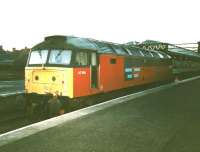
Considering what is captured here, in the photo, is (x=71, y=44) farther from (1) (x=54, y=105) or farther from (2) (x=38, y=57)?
(1) (x=54, y=105)

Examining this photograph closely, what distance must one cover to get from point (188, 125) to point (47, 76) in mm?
6110

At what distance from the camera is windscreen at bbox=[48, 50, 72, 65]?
13.0 meters

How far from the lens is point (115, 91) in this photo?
17.3 metres

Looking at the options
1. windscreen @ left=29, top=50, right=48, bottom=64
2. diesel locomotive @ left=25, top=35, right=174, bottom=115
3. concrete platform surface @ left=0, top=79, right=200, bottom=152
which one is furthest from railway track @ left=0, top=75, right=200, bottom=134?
concrete platform surface @ left=0, top=79, right=200, bottom=152

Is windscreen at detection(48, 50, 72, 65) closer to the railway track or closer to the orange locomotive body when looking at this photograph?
the orange locomotive body

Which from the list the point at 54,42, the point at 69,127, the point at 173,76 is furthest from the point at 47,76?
the point at 173,76

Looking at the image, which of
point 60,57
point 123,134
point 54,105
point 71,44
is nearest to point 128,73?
point 71,44

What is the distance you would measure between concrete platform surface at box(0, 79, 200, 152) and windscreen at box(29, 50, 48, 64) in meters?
3.84

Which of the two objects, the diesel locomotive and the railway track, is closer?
the railway track

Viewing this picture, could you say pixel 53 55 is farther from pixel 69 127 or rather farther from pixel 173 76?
pixel 173 76

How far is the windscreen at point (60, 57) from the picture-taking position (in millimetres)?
13023

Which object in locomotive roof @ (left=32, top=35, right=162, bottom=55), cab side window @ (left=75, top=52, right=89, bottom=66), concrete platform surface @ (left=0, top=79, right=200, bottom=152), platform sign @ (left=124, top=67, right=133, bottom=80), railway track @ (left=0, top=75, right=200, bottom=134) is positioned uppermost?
locomotive roof @ (left=32, top=35, right=162, bottom=55)

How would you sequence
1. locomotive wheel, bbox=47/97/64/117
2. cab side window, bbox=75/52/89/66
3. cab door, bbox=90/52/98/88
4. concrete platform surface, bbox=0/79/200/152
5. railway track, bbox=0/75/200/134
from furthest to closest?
1. cab door, bbox=90/52/98/88
2. cab side window, bbox=75/52/89/66
3. railway track, bbox=0/75/200/134
4. locomotive wheel, bbox=47/97/64/117
5. concrete platform surface, bbox=0/79/200/152

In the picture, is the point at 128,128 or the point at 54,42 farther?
the point at 54,42
